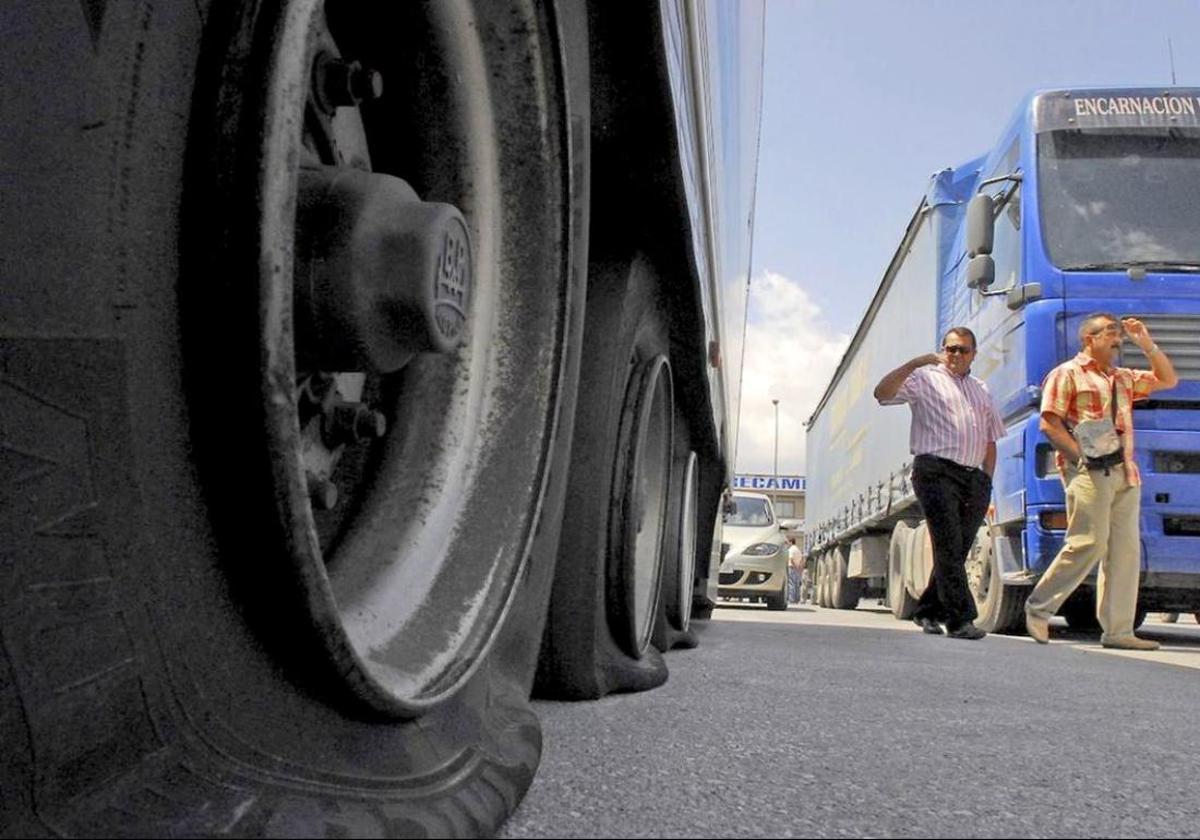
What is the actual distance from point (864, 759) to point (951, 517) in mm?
4219

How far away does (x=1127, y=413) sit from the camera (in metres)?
5.28

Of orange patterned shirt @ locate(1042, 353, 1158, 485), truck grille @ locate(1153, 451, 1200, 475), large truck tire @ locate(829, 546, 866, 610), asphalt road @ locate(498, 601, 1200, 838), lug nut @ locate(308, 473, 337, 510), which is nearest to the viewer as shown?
lug nut @ locate(308, 473, 337, 510)

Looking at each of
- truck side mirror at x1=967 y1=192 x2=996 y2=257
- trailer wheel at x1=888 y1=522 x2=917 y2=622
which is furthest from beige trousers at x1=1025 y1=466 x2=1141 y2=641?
trailer wheel at x1=888 y1=522 x2=917 y2=622

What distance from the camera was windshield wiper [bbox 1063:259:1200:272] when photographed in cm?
572

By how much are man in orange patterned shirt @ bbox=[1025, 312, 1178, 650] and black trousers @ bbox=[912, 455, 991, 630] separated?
39cm

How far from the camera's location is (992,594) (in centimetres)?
664

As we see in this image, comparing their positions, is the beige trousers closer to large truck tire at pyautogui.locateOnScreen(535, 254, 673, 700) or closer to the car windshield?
large truck tire at pyautogui.locateOnScreen(535, 254, 673, 700)

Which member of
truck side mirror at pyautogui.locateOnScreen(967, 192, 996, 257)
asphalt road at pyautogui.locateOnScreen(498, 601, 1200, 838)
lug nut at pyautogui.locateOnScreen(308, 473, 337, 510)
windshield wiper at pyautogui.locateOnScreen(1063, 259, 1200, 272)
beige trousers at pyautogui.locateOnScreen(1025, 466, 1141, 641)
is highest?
truck side mirror at pyautogui.locateOnScreen(967, 192, 996, 257)

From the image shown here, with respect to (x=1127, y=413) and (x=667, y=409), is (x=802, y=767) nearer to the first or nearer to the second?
(x=667, y=409)

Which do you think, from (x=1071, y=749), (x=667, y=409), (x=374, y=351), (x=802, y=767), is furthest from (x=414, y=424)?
(x=667, y=409)

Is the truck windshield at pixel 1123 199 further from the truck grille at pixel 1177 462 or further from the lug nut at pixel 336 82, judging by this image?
the lug nut at pixel 336 82

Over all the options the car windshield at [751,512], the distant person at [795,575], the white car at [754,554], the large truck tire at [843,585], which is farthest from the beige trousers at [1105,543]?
the distant person at [795,575]

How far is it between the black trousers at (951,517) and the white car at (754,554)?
24.4 feet

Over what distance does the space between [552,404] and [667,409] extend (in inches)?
51.8
